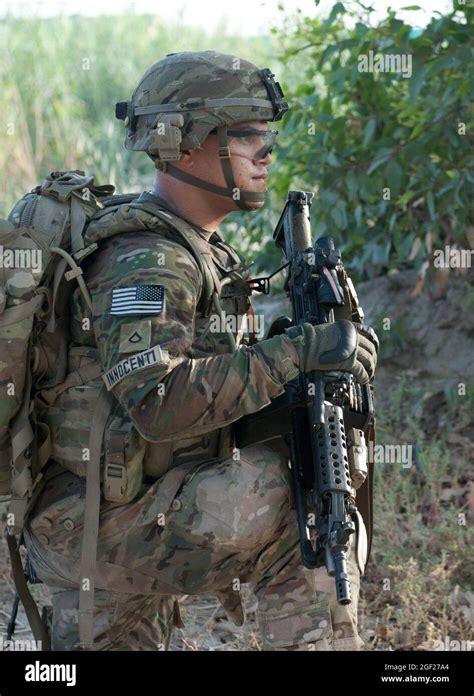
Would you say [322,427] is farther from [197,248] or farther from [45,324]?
[45,324]

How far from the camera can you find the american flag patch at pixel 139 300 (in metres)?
3.13

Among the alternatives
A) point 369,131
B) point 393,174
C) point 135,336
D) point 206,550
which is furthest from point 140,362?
point 369,131

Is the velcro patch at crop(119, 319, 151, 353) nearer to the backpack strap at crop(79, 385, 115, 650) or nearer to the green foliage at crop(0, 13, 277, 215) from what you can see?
the backpack strap at crop(79, 385, 115, 650)

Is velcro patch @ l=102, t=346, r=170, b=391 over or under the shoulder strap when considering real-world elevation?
under

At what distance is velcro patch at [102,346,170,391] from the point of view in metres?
3.08

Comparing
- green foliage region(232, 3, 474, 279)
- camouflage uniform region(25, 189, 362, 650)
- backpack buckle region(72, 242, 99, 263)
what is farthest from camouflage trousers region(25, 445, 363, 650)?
green foliage region(232, 3, 474, 279)

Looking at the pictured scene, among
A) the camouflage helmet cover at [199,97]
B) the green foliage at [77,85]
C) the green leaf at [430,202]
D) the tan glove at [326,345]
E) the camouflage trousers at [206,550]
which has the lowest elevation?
the camouflage trousers at [206,550]

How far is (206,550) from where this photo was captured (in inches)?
131

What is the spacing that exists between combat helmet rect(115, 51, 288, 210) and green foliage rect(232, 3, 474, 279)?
1.90 metres

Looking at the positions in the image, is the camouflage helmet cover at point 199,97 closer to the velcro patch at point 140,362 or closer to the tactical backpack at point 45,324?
the tactical backpack at point 45,324

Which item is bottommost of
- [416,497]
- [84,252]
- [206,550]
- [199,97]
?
[206,550]

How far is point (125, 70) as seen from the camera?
10.9 metres

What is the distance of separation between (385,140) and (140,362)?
3052 mm

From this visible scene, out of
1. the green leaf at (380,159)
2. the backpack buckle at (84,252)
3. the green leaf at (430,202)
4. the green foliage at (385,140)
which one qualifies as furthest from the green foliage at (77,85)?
the backpack buckle at (84,252)
